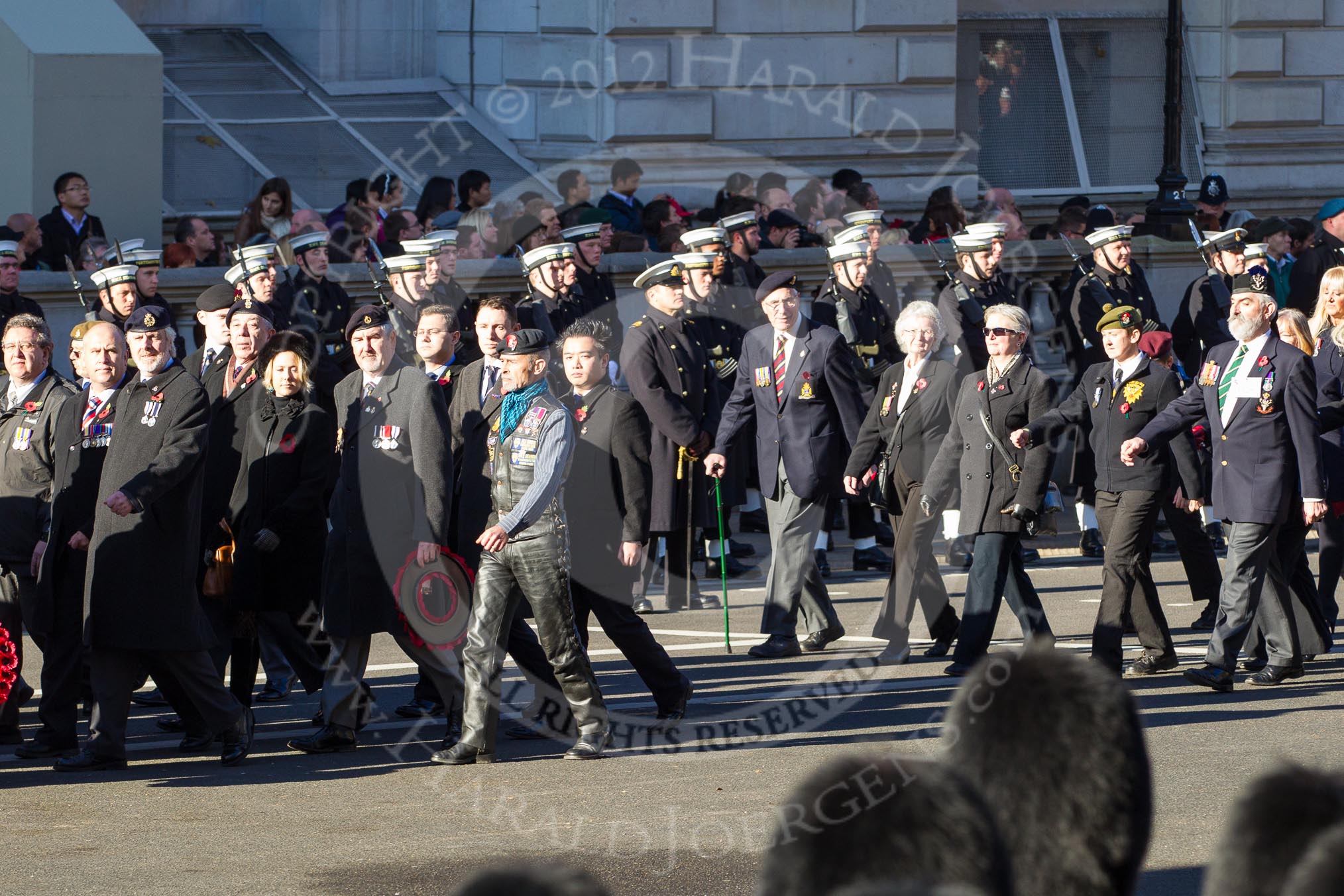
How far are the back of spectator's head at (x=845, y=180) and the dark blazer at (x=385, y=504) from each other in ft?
33.7

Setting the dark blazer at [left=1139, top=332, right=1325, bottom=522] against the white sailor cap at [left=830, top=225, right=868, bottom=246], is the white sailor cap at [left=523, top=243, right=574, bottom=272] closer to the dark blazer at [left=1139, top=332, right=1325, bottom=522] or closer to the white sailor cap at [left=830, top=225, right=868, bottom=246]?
the white sailor cap at [left=830, top=225, right=868, bottom=246]

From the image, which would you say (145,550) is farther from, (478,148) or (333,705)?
(478,148)

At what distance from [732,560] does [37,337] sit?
5.81 meters

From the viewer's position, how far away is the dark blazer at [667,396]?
11.6 meters

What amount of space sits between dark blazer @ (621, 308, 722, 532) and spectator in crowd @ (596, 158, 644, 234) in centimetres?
534

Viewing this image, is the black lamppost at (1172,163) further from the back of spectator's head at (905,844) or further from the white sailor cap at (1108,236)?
the back of spectator's head at (905,844)

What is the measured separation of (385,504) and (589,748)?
1.36 metres

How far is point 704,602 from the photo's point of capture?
40.3 ft

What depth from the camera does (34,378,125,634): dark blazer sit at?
8422 millimetres

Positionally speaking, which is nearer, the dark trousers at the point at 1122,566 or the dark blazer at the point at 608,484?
the dark blazer at the point at 608,484

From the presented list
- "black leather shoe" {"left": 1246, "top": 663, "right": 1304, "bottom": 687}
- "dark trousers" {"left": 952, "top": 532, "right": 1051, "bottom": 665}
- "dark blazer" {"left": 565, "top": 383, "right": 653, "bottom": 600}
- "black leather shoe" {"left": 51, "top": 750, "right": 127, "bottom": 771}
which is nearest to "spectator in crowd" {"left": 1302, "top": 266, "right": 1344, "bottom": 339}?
"black leather shoe" {"left": 1246, "top": 663, "right": 1304, "bottom": 687}

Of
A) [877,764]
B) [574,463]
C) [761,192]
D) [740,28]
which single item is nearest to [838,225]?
[761,192]

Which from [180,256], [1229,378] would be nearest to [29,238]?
[180,256]

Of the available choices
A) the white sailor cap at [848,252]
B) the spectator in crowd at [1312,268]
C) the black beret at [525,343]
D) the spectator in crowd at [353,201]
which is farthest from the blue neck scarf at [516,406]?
the spectator in crowd at [1312,268]
